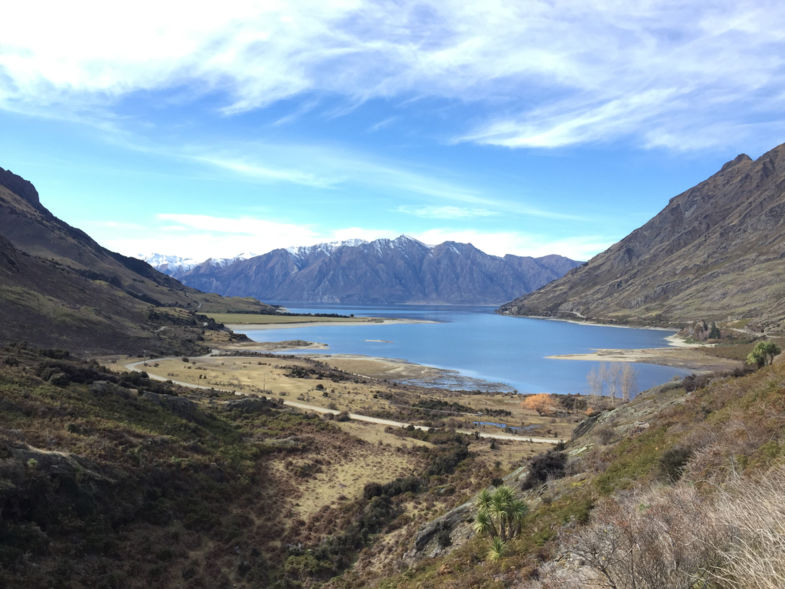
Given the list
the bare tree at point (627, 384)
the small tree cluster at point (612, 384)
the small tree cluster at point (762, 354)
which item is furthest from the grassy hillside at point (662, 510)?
the small tree cluster at point (612, 384)

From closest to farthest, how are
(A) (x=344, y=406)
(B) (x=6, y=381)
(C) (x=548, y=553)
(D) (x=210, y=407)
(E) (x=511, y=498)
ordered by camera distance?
1. (C) (x=548, y=553)
2. (E) (x=511, y=498)
3. (B) (x=6, y=381)
4. (D) (x=210, y=407)
5. (A) (x=344, y=406)

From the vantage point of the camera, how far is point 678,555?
670 cm

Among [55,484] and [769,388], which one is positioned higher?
[769,388]

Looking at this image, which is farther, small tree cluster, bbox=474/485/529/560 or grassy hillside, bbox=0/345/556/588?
grassy hillside, bbox=0/345/556/588

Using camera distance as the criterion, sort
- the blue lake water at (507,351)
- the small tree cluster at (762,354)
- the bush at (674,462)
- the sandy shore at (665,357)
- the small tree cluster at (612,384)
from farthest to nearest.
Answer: the sandy shore at (665,357), the blue lake water at (507,351), the small tree cluster at (612,384), the small tree cluster at (762,354), the bush at (674,462)

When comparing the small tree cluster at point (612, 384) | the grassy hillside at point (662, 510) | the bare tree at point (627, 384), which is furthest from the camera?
the small tree cluster at point (612, 384)

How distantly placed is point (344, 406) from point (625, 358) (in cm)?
9893

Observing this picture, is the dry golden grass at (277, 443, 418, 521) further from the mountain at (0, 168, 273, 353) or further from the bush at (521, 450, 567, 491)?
the mountain at (0, 168, 273, 353)

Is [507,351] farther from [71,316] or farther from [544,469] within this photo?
[544,469]

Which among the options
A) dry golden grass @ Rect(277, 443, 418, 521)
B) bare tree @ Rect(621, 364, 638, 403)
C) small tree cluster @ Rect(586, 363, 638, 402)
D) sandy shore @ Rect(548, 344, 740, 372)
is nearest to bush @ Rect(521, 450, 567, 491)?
dry golden grass @ Rect(277, 443, 418, 521)

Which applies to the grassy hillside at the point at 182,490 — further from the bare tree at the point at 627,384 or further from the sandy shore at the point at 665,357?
the sandy shore at the point at 665,357

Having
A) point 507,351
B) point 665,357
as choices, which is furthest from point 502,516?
point 507,351

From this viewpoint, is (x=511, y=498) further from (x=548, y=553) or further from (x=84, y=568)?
(x=84, y=568)

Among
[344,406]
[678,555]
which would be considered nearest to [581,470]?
[678,555]
